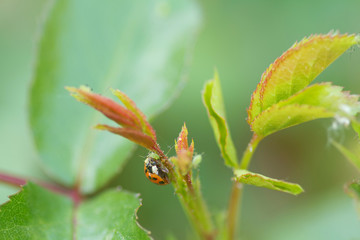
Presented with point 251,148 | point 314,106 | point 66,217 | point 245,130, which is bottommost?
point 66,217

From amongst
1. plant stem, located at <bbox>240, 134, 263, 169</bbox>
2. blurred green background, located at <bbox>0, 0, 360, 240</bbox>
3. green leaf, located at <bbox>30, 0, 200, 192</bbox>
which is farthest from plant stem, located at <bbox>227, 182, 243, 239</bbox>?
blurred green background, located at <bbox>0, 0, 360, 240</bbox>

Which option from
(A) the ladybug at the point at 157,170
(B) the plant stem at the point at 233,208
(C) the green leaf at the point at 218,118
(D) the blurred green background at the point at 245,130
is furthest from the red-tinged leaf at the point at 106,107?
(D) the blurred green background at the point at 245,130

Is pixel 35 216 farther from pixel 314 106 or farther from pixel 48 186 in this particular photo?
pixel 314 106

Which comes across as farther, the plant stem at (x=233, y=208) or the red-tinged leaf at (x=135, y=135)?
the plant stem at (x=233, y=208)

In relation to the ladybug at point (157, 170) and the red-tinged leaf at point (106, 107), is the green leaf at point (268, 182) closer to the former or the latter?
the ladybug at point (157, 170)

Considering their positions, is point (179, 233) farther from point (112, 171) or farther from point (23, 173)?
point (23, 173)

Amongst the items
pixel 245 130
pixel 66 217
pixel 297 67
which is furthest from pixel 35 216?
pixel 245 130

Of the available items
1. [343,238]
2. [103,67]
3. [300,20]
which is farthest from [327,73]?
[103,67]
